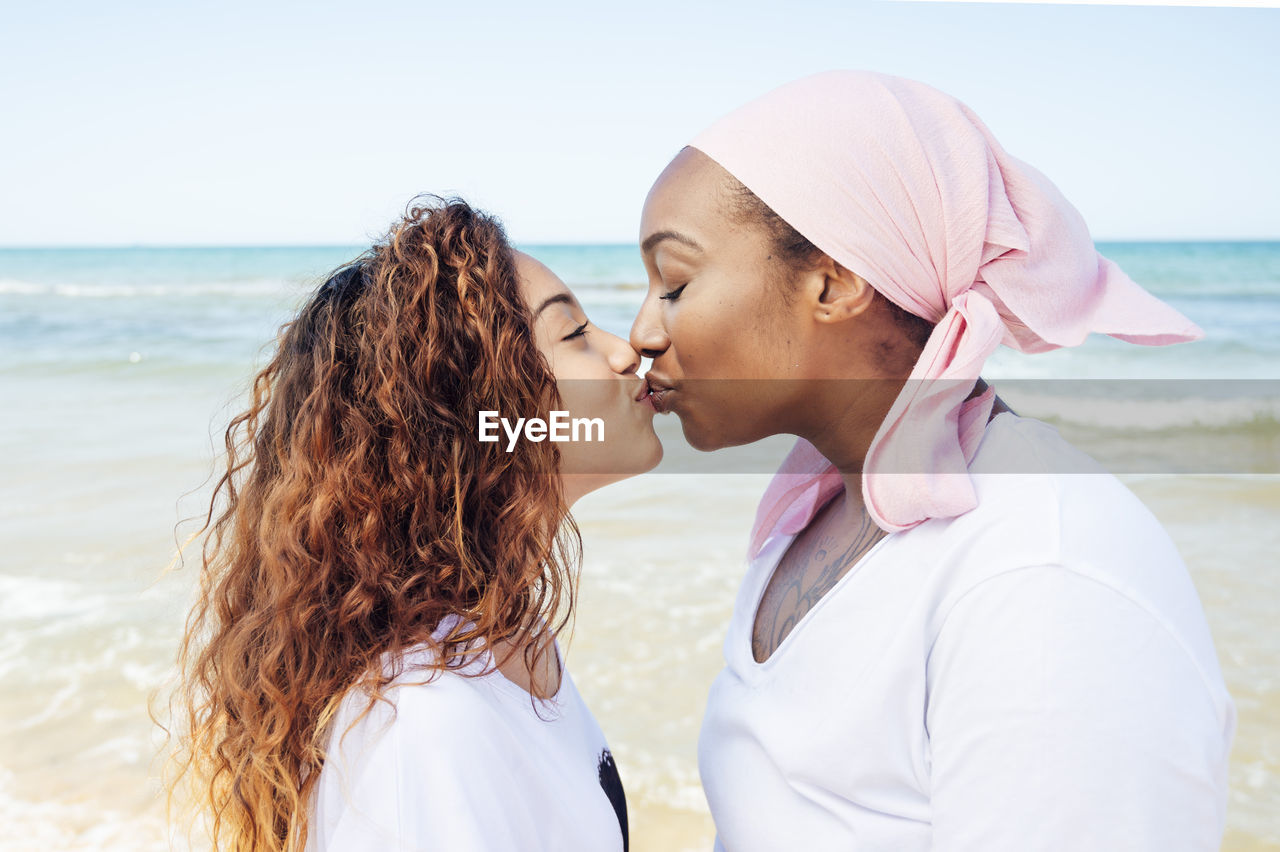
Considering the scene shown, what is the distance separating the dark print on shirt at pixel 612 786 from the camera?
1.92m

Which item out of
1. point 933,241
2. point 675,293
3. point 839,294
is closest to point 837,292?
point 839,294

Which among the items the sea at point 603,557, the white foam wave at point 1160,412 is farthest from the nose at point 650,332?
the white foam wave at point 1160,412

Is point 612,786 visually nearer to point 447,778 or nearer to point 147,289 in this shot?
point 447,778

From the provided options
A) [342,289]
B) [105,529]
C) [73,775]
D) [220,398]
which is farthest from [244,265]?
[342,289]

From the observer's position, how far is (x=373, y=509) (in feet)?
5.59

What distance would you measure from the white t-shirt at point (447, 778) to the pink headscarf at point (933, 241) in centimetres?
70

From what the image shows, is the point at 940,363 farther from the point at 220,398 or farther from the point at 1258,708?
the point at 220,398

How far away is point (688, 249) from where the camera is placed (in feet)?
5.47

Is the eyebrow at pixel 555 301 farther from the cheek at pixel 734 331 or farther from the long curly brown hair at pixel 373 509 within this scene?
the cheek at pixel 734 331

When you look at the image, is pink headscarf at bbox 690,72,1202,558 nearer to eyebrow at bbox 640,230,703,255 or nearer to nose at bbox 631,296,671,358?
eyebrow at bbox 640,230,703,255

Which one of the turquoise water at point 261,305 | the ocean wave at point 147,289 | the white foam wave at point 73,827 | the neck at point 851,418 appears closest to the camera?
the neck at point 851,418

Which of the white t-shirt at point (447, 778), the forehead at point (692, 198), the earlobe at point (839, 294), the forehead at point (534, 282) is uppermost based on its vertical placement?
the forehead at point (692, 198)

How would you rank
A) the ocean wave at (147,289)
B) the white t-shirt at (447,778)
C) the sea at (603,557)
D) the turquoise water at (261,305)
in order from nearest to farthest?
the white t-shirt at (447,778) < the sea at (603,557) < the turquoise water at (261,305) < the ocean wave at (147,289)
